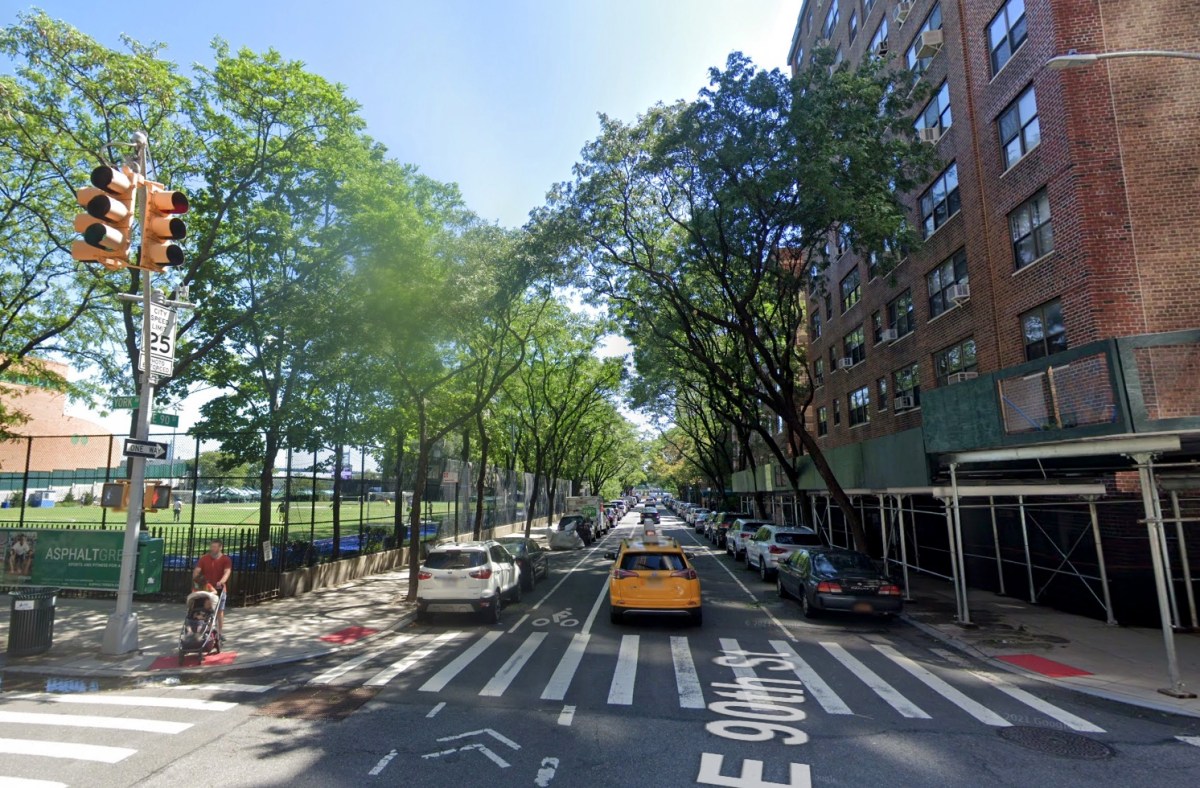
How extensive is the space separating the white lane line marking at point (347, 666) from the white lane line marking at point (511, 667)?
7.34 feet

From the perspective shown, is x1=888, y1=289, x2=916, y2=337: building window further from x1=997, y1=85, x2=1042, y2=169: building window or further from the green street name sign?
the green street name sign

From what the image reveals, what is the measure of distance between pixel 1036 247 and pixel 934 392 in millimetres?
4509

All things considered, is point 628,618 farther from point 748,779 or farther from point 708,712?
point 748,779

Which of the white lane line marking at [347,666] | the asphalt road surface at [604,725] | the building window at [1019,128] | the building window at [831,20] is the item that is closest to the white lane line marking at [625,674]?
the asphalt road surface at [604,725]

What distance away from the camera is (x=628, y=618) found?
13.3 meters

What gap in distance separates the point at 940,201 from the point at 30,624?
24289 mm

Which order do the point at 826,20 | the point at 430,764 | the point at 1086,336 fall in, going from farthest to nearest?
the point at 826,20 → the point at 1086,336 → the point at 430,764

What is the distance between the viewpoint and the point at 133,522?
10.8 m

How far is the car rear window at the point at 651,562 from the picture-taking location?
12.8 m

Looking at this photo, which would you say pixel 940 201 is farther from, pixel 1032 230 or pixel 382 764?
pixel 382 764

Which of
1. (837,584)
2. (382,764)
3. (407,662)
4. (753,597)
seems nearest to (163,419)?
(407,662)

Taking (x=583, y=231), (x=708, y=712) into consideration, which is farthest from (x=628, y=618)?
(x=583, y=231)

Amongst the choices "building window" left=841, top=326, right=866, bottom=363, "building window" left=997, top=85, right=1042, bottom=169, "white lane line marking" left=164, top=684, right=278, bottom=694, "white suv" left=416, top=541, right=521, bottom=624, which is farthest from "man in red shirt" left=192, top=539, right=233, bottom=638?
"building window" left=841, top=326, right=866, bottom=363

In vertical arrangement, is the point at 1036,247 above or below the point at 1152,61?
below
